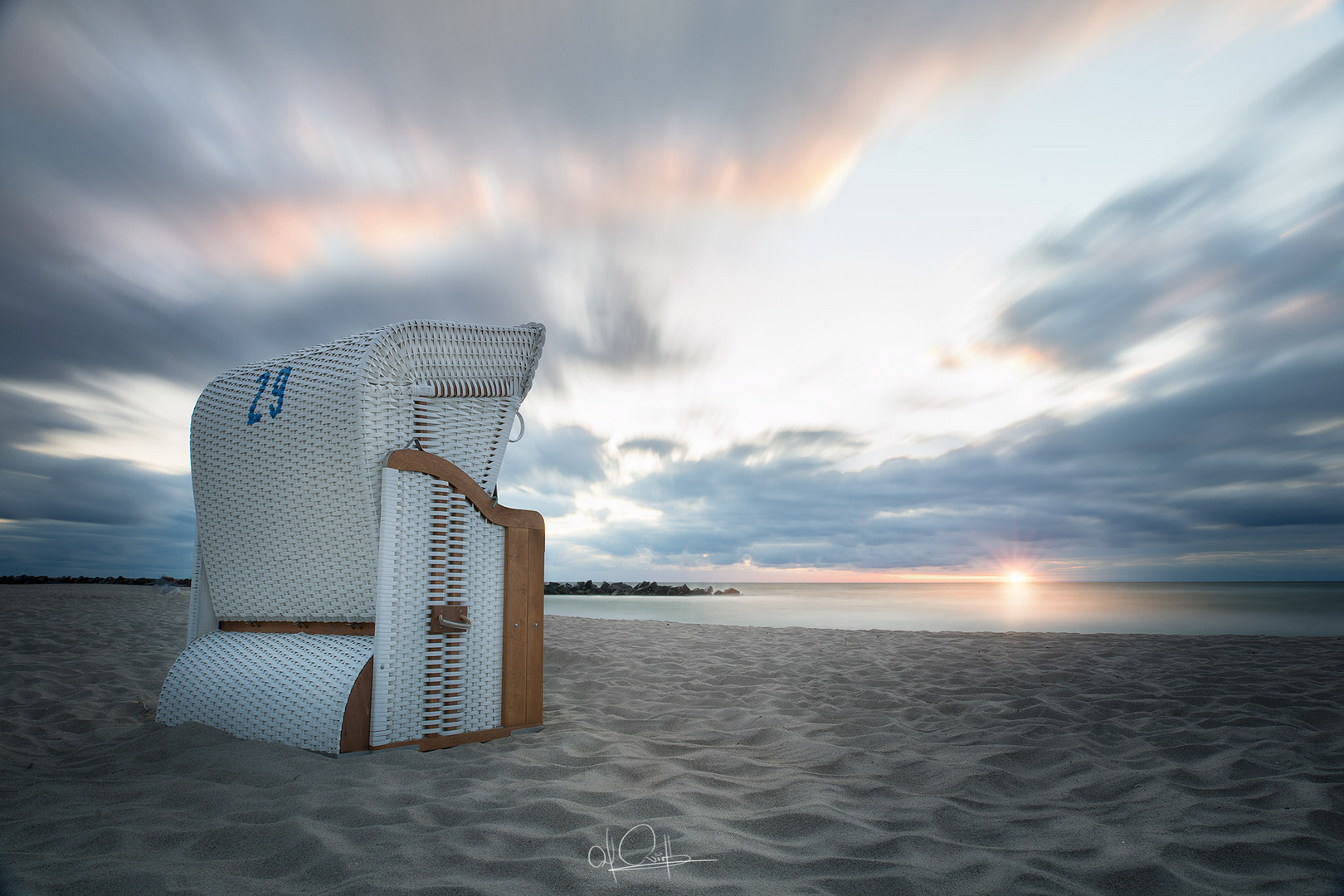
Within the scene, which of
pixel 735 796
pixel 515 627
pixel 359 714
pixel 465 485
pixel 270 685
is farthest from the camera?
pixel 515 627

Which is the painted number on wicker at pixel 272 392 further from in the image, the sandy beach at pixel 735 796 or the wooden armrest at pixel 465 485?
the sandy beach at pixel 735 796

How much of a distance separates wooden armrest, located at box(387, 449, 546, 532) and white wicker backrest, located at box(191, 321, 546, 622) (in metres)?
0.08

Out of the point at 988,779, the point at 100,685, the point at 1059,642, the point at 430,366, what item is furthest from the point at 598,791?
the point at 1059,642

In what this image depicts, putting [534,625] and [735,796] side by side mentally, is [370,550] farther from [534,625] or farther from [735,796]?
[735,796]

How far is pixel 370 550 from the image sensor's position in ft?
9.10

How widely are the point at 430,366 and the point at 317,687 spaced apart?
1.50 meters

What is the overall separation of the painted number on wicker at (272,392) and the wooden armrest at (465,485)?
2.56 feet


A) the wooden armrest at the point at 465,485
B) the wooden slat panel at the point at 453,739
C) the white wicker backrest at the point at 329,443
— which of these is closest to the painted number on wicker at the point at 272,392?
the white wicker backrest at the point at 329,443

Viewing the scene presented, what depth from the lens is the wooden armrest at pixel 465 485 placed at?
9.13ft

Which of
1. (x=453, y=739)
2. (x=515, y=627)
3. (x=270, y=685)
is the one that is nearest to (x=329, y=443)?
(x=270, y=685)

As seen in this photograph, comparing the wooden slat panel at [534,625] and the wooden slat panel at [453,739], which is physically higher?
the wooden slat panel at [534,625]

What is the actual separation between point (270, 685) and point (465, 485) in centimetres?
123

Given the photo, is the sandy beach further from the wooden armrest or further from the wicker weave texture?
the wooden armrest

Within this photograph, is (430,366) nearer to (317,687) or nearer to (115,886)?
(317,687)
